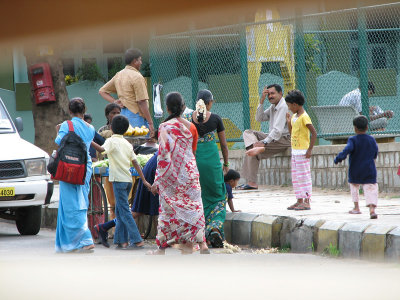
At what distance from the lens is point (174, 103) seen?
21.6 ft

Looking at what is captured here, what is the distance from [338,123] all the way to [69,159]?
488 centimetres

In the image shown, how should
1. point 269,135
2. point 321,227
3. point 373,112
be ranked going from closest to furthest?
point 321,227 → point 373,112 → point 269,135

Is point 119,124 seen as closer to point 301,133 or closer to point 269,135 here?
point 301,133

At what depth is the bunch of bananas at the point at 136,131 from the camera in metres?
7.88

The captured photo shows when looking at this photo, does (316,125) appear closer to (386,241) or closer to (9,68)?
(386,241)

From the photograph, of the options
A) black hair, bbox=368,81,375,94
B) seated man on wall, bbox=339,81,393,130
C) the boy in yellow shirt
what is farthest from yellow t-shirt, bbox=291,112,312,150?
seated man on wall, bbox=339,81,393,130

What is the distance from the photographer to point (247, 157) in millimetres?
10617

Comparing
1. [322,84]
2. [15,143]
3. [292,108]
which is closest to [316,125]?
[322,84]

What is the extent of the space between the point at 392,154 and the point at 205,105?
366 centimetres

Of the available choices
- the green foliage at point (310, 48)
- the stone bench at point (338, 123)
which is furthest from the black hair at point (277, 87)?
the stone bench at point (338, 123)

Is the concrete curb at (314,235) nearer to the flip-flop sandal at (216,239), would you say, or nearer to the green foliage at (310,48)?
the flip-flop sandal at (216,239)

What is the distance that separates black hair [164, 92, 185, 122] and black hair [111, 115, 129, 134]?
2.34ft

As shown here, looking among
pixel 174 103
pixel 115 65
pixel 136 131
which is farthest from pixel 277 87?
pixel 115 65

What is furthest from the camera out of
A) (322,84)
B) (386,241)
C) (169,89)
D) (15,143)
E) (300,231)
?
(169,89)
